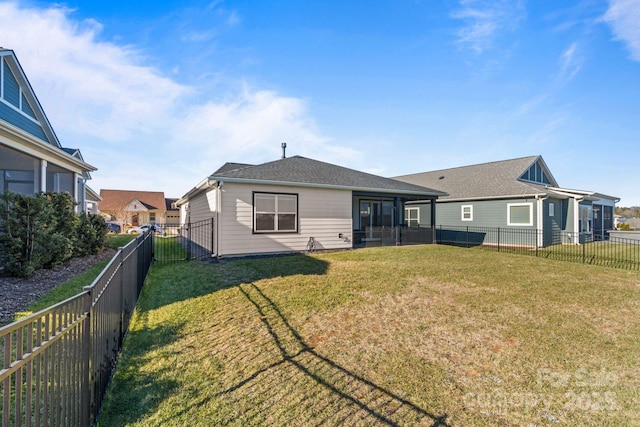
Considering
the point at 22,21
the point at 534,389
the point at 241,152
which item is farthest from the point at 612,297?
the point at 241,152

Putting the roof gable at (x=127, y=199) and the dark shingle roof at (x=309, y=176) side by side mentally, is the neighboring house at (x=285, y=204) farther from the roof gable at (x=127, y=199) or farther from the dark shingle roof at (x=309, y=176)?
the roof gable at (x=127, y=199)

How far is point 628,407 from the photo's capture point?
2.93 m

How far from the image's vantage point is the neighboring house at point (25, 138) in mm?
7644

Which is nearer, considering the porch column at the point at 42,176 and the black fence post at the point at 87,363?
the black fence post at the point at 87,363

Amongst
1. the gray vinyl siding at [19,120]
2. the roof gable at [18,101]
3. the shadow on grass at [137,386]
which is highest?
the roof gable at [18,101]

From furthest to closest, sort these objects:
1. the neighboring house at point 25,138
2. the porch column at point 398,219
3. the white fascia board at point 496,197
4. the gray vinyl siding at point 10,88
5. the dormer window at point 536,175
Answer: the dormer window at point 536,175 < the white fascia board at point 496,197 < the porch column at point 398,219 < the gray vinyl siding at point 10,88 < the neighboring house at point 25,138

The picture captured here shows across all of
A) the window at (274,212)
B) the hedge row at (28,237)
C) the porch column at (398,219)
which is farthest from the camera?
the porch column at (398,219)

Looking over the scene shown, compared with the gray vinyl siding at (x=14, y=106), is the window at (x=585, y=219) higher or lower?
lower

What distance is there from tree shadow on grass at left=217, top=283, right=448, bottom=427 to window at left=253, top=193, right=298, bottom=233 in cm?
675

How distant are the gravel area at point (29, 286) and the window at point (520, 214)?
63.4ft

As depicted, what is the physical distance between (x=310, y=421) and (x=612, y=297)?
7256mm

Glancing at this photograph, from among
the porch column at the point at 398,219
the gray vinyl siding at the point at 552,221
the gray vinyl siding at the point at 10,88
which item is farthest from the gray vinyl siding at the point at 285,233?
the gray vinyl siding at the point at 552,221

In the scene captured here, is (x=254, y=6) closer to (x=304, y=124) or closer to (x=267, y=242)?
(x=304, y=124)

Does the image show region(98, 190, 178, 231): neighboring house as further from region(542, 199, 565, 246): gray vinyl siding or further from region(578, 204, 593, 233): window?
region(578, 204, 593, 233): window
